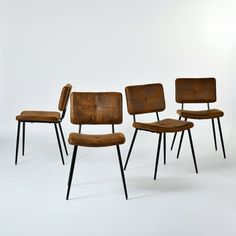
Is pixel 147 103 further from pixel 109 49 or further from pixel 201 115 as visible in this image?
pixel 109 49

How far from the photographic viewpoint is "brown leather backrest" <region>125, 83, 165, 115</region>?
3998 mm

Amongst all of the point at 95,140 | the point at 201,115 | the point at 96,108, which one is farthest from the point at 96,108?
the point at 201,115

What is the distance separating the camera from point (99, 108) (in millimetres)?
3682

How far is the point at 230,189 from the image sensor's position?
3.44m

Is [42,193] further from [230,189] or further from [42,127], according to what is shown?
[42,127]

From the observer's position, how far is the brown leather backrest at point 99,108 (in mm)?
3654

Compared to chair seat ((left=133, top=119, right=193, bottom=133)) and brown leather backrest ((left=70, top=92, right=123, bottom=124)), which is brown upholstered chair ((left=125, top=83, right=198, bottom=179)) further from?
brown leather backrest ((left=70, top=92, right=123, bottom=124))

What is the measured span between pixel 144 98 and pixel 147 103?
6 cm

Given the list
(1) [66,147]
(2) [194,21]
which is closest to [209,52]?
(2) [194,21]

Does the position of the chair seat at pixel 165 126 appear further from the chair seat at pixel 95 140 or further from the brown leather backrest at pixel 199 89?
the brown leather backrest at pixel 199 89

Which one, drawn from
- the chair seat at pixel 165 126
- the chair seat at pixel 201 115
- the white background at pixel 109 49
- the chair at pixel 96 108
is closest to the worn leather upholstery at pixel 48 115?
the chair at pixel 96 108

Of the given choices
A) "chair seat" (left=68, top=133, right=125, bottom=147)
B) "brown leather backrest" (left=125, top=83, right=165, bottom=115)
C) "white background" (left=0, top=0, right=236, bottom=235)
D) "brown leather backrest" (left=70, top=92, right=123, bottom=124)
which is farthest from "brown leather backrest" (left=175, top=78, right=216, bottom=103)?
"chair seat" (left=68, top=133, right=125, bottom=147)

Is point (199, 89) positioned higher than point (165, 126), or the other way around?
point (199, 89)

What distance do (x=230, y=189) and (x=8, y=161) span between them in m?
2.04
